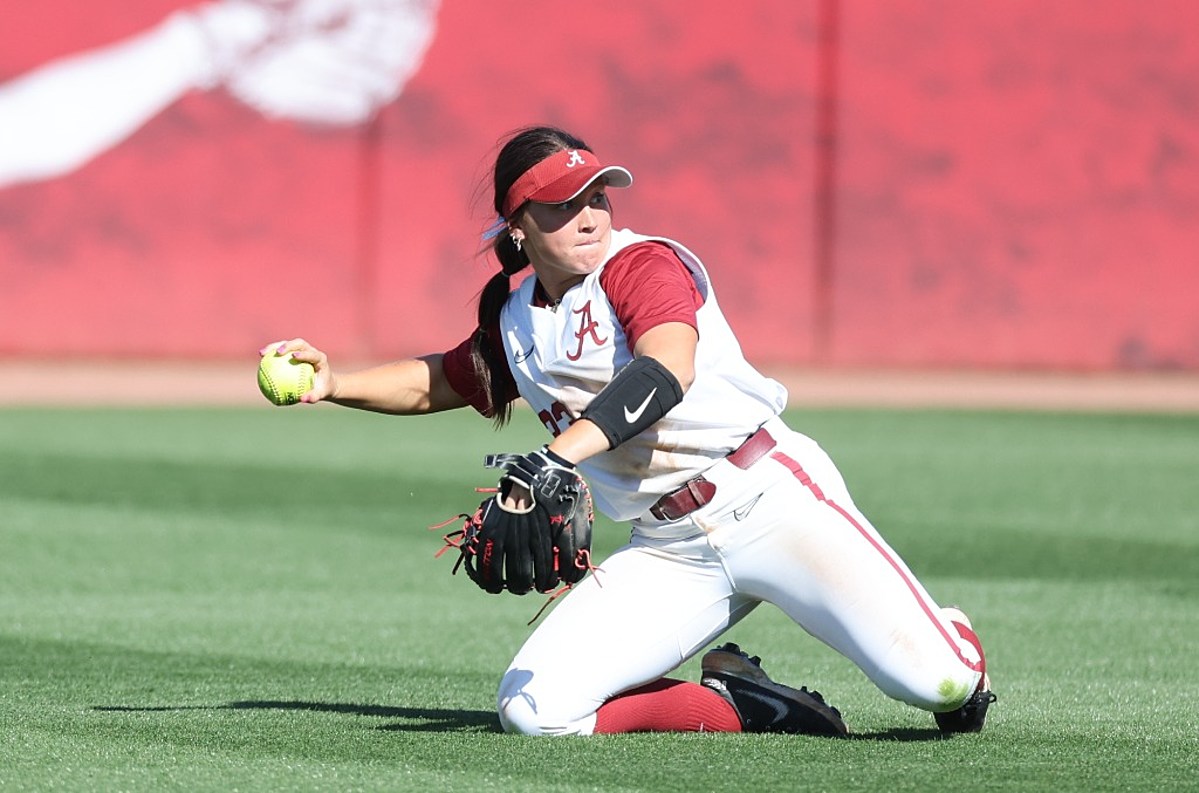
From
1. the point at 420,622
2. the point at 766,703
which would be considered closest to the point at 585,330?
the point at 766,703

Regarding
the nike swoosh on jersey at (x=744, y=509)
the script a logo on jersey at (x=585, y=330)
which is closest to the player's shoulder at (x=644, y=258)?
the script a logo on jersey at (x=585, y=330)

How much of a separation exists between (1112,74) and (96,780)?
17650 millimetres

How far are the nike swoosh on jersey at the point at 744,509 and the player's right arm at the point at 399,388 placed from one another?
0.87 m

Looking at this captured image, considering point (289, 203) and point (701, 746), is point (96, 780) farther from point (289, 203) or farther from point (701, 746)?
point (289, 203)

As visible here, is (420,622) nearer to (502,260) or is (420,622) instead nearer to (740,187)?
(502,260)

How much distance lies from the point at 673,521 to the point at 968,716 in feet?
2.81

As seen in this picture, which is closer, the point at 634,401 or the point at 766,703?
the point at 634,401

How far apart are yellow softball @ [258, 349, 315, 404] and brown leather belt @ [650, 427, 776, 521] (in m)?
0.91

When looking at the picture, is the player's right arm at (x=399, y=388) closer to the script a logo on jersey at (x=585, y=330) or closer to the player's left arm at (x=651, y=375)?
the script a logo on jersey at (x=585, y=330)

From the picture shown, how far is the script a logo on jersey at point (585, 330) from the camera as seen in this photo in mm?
4742

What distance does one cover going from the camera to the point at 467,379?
5.24 meters

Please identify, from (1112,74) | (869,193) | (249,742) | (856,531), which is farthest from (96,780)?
(1112,74)

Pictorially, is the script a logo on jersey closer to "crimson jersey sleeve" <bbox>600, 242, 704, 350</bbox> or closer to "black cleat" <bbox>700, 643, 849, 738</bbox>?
"crimson jersey sleeve" <bbox>600, 242, 704, 350</bbox>

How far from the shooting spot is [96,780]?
421cm
